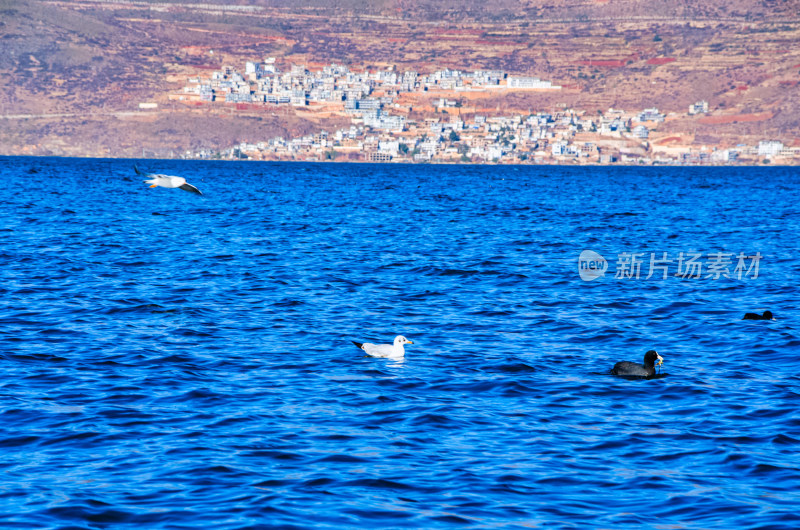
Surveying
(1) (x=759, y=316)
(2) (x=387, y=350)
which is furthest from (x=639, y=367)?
(1) (x=759, y=316)

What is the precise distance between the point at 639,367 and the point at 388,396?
14.3 feet

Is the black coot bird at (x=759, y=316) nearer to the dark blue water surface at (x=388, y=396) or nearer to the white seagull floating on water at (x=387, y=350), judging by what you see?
the dark blue water surface at (x=388, y=396)

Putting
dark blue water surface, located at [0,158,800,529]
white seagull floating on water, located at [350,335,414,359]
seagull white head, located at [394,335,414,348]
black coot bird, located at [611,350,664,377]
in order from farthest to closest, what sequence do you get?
seagull white head, located at [394,335,414,348] → white seagull floating on water, located at [350,335,414,359] → black coot bird, located at [611,350,664,377] → dark blue water surface, located at [0,158,800,529]

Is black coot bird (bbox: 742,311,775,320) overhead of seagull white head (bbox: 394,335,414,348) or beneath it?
overhead

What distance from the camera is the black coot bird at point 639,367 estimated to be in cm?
1539

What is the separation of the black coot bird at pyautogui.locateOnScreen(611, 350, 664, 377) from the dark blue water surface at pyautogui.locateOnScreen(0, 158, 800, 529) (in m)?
0.24

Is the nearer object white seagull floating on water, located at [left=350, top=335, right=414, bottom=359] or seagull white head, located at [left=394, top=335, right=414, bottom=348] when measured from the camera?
white seagull floating on water, located at [left=350, top=335, right=414, bottom=359]

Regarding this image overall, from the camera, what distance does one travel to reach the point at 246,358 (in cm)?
1652

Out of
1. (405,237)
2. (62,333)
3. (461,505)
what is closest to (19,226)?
(405,237)

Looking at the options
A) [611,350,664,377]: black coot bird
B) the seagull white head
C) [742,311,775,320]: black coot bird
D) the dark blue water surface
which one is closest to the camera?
the dark blue water surface

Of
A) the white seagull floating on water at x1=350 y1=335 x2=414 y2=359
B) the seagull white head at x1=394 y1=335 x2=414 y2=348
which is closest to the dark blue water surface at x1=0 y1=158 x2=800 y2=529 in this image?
the white seagull floating on water at x1=350 y1=335 x2=414 y2=359

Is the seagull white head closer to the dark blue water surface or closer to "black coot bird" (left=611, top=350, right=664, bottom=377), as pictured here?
the dark blue water surface

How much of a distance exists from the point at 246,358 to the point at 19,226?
105ft

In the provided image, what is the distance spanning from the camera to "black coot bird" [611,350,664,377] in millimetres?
15391
